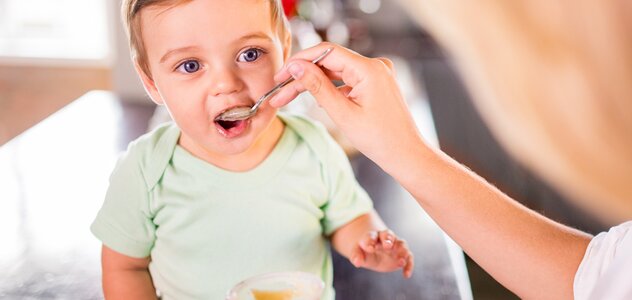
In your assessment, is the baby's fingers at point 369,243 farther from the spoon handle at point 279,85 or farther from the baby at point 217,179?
the spoon handle at point 279,85

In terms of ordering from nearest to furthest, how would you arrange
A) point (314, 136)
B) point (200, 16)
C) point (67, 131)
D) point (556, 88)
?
1. point (200, 16)
2. point (314, 136)
3. point (67, 131)
4. point (556, 88)

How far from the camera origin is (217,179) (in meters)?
0.46

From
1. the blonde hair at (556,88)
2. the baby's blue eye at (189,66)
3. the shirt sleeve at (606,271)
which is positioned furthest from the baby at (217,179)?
the blonde hair at (556,88)

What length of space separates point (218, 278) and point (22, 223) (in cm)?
20

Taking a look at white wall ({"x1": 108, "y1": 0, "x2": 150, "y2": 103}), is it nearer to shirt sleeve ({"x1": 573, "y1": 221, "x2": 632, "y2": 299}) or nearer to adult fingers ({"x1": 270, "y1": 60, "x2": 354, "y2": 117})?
adult fingers ({"x1": 270, "y1": 60, "x2": 354, "y2": 117})

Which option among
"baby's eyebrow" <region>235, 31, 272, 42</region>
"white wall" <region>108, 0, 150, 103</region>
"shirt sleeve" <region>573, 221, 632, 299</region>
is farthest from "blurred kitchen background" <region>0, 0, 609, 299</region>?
"baby's eyebrow" <region>235, 31, 272, 42</region>

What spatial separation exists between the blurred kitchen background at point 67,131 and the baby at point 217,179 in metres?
0.07

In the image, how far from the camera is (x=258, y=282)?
42 centimetres

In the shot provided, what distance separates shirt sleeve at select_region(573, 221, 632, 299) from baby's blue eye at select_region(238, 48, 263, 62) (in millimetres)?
250

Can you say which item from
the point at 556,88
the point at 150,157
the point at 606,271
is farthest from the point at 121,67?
the point at 556,88

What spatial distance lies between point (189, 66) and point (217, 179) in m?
0.09

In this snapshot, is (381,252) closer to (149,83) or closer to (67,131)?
(149,83)

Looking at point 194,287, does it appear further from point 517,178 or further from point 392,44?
point 392,44

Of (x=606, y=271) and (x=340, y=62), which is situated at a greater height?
(x=340, y=62)
